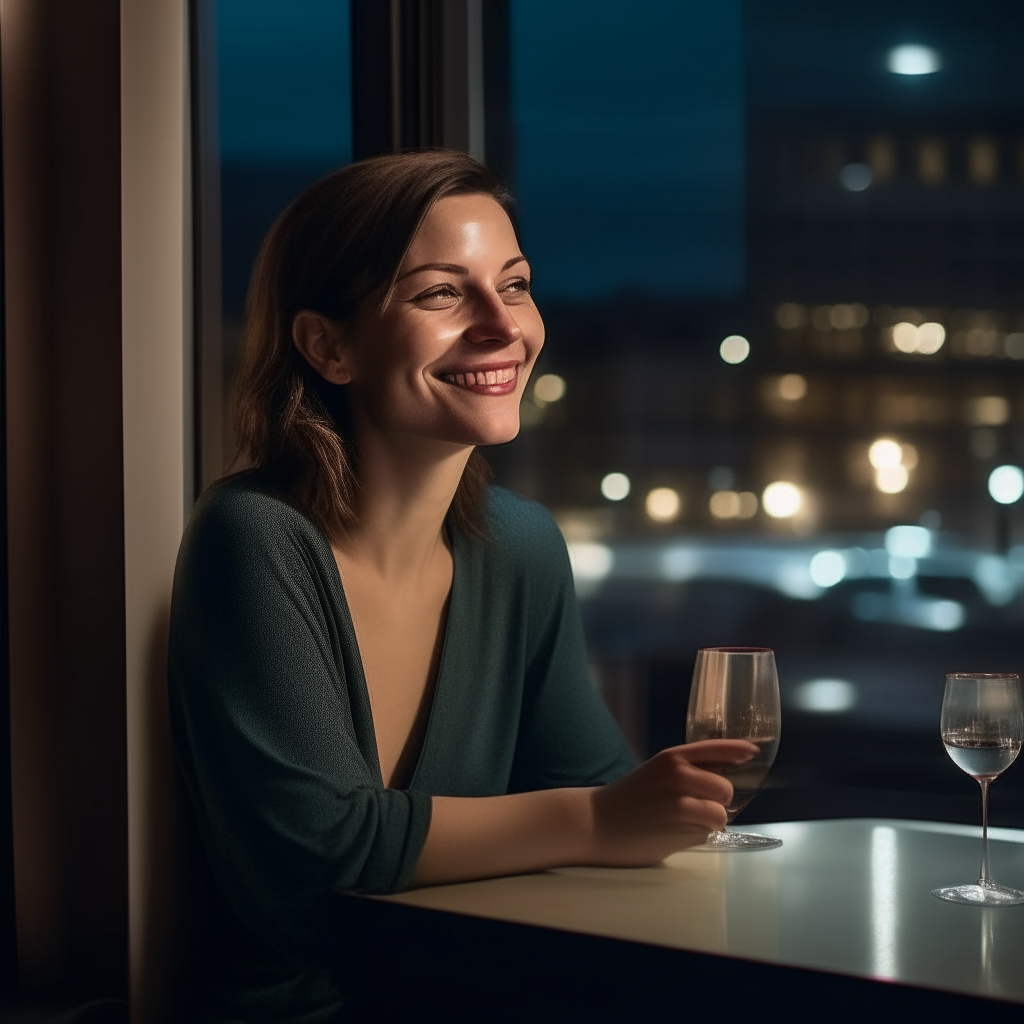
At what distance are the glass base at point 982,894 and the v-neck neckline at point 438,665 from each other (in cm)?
56

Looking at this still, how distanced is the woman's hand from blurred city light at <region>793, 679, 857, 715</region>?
83 centimetres

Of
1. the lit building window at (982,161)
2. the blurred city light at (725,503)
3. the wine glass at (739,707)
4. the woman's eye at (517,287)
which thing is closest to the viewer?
the wine glass at (739,707)

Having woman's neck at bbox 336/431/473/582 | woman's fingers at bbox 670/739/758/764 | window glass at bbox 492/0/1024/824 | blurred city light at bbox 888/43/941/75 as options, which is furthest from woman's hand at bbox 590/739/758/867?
blurred city light at bbox 888/43/941/75

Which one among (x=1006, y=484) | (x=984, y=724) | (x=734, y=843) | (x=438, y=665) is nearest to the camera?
(x=984, y=724)

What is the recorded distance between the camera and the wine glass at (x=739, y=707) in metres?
1.23

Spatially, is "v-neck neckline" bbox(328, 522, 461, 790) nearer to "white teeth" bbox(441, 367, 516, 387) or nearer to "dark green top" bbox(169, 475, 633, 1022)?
"dark green top" bbox(169, 475, 633, 1022)

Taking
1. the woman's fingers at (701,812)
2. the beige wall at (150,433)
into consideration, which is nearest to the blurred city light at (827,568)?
the woman's fingers at (701,812)

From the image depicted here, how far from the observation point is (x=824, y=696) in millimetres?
2023

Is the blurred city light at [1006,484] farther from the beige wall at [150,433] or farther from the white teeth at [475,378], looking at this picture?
the beige wall at [150,433]

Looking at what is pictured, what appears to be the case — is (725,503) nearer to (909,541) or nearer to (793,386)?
(793,386)

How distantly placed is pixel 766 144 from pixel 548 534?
893 millimetres

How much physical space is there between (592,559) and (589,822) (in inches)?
38.3

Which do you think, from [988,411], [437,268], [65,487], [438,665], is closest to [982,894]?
[438,665]

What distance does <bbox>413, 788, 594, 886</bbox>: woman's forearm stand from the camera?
1.17 metres
